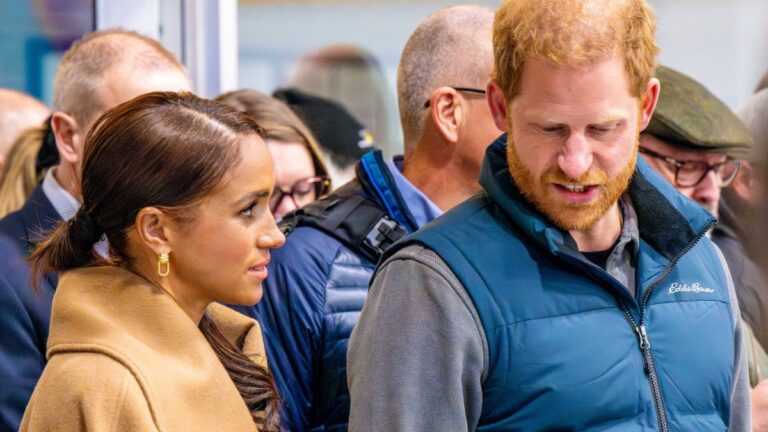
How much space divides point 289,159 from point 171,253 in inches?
57.4

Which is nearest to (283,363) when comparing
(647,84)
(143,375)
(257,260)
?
(257,260)

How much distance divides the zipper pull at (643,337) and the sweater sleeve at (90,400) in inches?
33.3

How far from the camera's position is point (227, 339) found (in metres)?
2.63

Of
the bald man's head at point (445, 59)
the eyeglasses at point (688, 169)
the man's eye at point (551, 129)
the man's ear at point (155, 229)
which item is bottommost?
the eyeglasses at point (688, 169)

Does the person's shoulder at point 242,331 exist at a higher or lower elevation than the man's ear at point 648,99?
lower

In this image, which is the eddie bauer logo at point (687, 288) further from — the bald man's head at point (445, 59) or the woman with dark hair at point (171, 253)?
the bald man's head at point (445, 59)

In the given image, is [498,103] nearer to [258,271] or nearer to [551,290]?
[551,290]

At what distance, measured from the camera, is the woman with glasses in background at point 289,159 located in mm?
3918

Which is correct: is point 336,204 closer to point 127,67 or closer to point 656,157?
point 127,67

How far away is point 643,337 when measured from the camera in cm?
212

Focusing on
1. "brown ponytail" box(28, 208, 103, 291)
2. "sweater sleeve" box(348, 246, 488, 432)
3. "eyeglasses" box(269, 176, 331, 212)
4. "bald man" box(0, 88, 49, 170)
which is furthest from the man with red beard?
"bald man" box(0, 88, 49, 170)

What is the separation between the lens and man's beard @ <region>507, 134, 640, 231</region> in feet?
6.95

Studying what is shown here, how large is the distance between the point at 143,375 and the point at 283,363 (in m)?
0.56

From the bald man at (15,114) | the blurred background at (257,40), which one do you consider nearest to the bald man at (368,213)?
the blurred background at (257,40)
